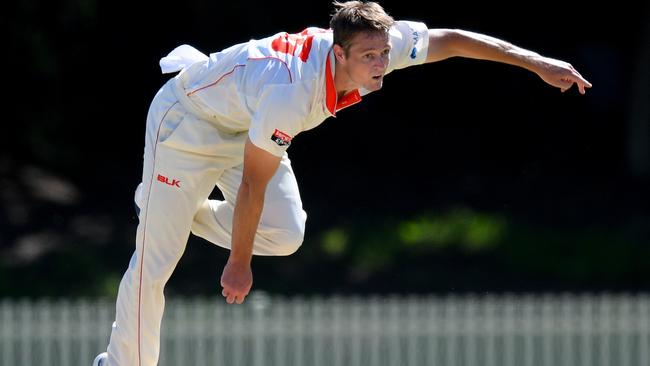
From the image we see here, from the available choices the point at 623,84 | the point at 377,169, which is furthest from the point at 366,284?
the point at 623,84

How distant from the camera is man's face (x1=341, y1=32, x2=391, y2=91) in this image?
195 inches

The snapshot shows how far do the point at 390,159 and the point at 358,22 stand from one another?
9.63 meters

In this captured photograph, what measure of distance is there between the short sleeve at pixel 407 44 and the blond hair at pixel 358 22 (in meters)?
0.31

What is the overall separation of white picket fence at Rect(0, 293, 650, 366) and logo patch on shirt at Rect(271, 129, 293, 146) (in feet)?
Result: 16.6

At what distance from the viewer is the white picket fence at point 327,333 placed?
9.91 metres

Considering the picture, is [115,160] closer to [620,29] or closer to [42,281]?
[42,281]

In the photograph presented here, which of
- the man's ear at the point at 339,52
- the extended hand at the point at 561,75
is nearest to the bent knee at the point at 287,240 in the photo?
the man's ear at the point at 339,52

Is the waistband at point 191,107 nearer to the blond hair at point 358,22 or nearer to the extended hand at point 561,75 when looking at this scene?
the blond hair at point 358,22

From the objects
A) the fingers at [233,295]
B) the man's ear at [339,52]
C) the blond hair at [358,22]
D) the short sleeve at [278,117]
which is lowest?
the fingers at [233,295]

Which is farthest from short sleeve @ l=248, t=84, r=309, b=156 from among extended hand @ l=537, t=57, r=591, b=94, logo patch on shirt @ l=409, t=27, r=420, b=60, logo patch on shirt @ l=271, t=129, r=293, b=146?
extended hand @ l=537, t=57, r=591, b=94

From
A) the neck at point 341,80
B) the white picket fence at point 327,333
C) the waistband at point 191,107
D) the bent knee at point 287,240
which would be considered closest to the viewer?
the neck at point 341,80

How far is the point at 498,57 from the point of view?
18.2ft

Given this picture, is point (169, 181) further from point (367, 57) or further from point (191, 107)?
point (367, 57)

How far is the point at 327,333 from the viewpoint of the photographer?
32.7ft
